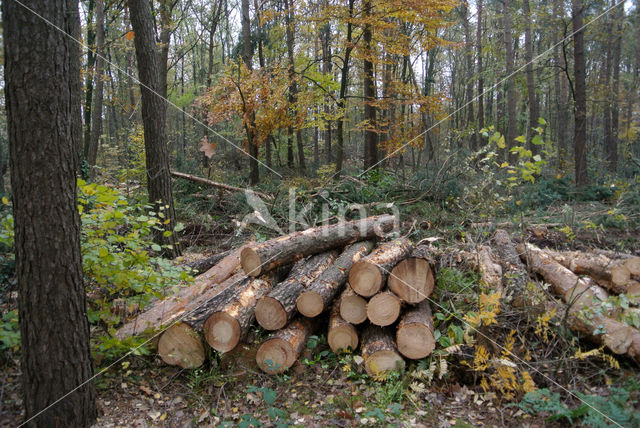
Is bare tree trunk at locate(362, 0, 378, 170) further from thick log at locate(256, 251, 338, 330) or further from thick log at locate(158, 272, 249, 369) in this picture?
thick log at locate(158, 272, 249, 369)

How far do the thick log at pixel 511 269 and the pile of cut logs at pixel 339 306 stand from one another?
3cm

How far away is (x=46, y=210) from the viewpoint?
7.73 ft

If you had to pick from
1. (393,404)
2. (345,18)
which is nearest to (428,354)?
(393,404)

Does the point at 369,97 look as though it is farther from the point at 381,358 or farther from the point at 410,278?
the point at 381,358

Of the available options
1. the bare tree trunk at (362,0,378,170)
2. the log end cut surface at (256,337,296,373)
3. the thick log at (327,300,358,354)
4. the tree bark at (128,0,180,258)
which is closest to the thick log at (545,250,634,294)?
the thick log at (327,300,358,354)

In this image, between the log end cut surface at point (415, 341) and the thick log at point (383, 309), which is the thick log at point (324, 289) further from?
the log end cut surface at point (415, 341)

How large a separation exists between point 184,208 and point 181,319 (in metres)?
5.44

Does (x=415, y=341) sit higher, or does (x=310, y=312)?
(x=310, y=312)

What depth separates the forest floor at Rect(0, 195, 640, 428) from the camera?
9.30 ft

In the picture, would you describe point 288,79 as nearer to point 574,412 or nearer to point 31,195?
point 31,195

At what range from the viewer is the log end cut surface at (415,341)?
3.34m

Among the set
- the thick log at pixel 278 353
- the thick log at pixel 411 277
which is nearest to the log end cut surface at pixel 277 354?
the thick log at pixel 278 353

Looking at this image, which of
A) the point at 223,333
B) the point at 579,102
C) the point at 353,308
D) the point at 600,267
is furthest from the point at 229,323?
the point at 579,102

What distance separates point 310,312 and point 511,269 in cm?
239
